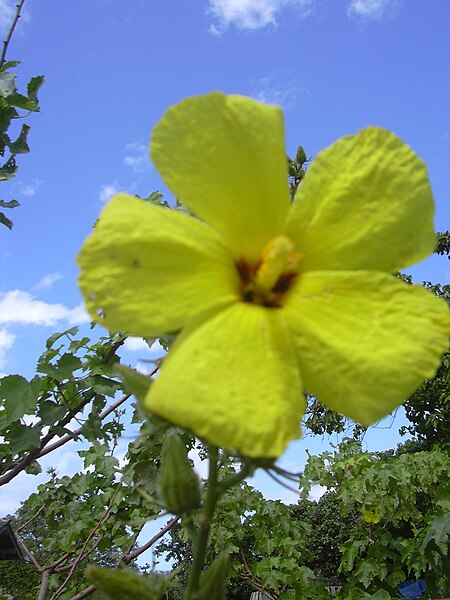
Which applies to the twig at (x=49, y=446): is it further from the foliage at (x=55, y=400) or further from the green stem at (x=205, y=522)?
the green stem at (x=205, y=522)

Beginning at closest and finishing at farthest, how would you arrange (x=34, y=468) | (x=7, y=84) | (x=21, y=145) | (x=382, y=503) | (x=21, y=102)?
(x=34, y=468) < (x=7, y=84) < (x=21, y=102) < (x=21, y=145) < (x=382, y=503)

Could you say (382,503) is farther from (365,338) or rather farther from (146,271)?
(146,271)

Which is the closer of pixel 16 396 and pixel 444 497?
pixel 16 396

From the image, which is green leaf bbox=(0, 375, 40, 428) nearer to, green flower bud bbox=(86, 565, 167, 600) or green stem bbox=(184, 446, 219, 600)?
green flower bud bbox=(86, 565, 167, 600)

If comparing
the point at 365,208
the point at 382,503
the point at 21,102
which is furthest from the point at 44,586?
the point at 382,503

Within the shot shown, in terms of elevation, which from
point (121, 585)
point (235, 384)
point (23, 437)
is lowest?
point (121, 585)

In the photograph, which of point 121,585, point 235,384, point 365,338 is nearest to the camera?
point 235,384

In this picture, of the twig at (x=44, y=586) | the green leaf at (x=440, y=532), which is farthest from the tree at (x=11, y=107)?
the green leaf at (x=440, y=532)

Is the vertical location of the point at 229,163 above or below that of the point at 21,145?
below

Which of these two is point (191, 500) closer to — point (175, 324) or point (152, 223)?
point (175, 324)
